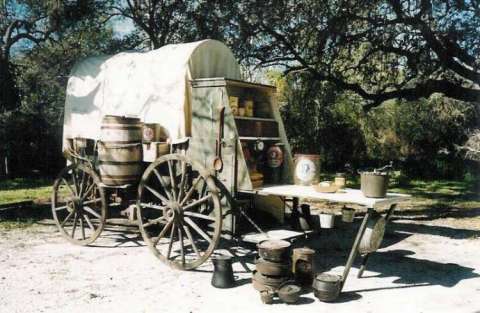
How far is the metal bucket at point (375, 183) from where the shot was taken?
5199mm

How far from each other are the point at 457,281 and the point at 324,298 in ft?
6.59

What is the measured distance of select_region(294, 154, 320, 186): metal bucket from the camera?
6.15 m

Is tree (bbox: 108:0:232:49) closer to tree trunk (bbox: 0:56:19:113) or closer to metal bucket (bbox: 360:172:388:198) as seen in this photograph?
tree trunk (bbox: 0:56:19:113)

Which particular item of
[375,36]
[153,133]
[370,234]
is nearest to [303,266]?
[370,234]

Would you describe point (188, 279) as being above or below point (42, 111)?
below

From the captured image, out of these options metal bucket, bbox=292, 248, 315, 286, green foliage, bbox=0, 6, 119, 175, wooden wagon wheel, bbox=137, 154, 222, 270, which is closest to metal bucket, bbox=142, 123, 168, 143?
wooden wagon wheel, bbox=137, 154, 222, 270

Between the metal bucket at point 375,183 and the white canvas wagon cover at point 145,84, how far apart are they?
2.59 meters

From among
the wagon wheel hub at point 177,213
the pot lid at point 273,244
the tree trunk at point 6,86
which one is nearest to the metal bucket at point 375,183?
the pot lid at point 273,244

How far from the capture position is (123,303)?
4.91 m

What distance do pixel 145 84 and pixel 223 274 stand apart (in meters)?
3.19

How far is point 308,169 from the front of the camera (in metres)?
6.15

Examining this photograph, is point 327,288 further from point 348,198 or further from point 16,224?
point 16,224

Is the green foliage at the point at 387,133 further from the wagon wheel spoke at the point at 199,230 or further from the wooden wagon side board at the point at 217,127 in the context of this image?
the wagon wheel spoke at the point at 199,230

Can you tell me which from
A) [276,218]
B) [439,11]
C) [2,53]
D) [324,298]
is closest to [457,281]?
[324,298]
